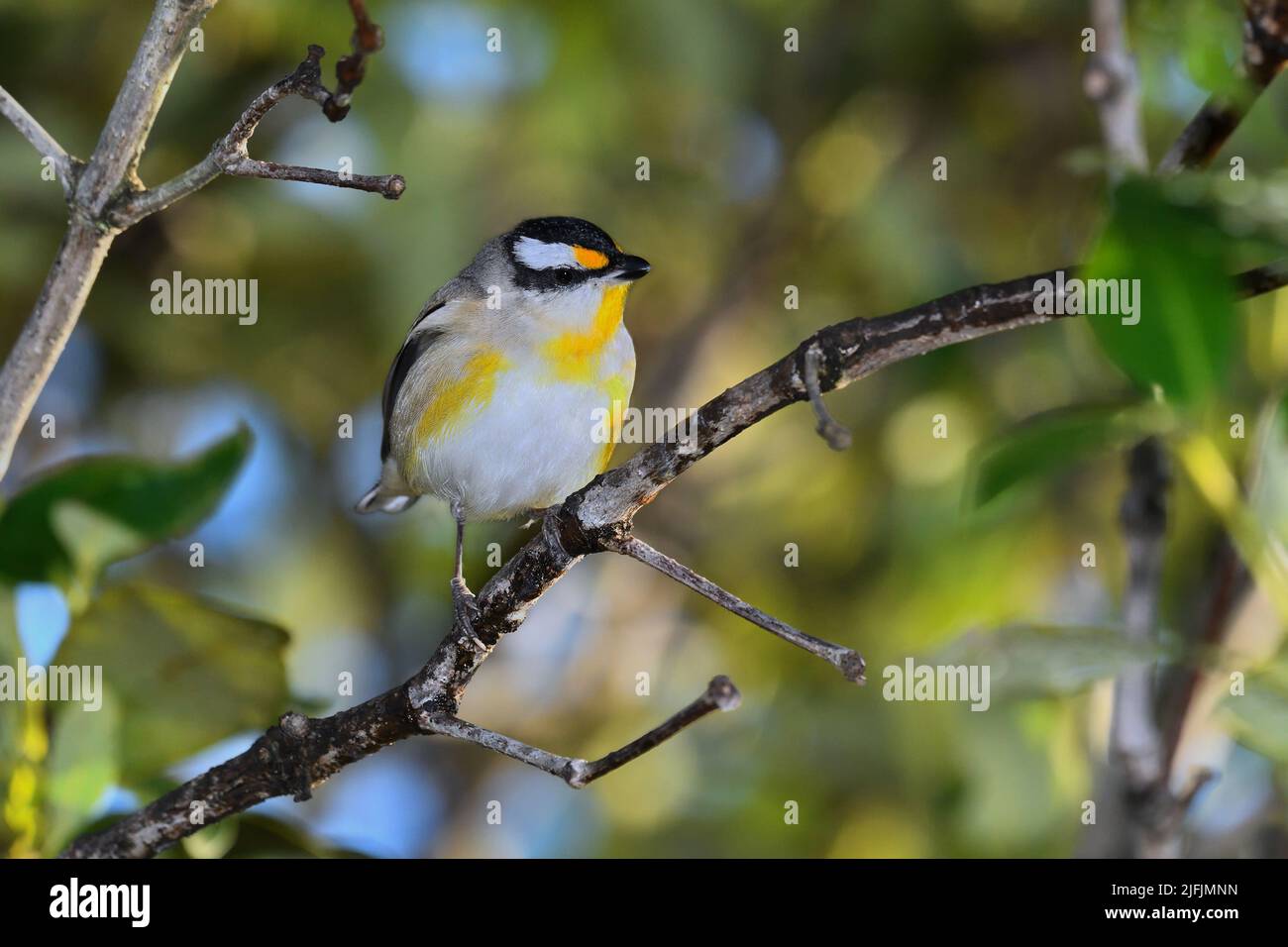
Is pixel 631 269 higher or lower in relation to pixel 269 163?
higher

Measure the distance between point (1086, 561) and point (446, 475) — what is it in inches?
68.7

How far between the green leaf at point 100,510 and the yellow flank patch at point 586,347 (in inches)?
29.1

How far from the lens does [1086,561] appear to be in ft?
11.4

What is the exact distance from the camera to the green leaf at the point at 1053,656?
6.17ft

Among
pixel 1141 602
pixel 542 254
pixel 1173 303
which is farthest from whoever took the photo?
pixel 542 254

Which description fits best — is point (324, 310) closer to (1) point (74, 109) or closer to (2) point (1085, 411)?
(1) point (74, 109)

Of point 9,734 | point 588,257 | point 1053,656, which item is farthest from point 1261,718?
point 9,734

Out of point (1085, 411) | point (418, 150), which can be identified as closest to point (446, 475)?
point (418, 150)

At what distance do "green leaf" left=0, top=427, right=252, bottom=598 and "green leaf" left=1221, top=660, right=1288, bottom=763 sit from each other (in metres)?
1.50

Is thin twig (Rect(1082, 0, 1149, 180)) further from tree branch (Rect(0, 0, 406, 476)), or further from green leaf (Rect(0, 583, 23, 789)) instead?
green leaf (Rect(0, 583, 23, 789))

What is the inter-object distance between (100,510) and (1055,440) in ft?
4.72

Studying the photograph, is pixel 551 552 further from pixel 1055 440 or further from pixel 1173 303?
pixel 1173 303

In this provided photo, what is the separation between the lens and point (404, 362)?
2963 mm

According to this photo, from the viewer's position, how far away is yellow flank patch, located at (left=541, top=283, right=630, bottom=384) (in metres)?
2.65
